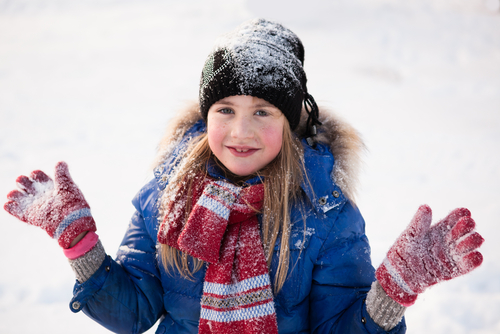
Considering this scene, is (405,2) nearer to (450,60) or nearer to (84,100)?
(450,60)

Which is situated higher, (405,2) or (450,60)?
(405,2)

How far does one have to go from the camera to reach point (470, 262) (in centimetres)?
103

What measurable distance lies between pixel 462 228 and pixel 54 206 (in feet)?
4.19

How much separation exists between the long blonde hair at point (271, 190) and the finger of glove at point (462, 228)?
0.53 m

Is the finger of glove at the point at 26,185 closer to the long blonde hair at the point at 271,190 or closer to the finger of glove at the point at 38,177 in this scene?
the finger of glove at the point at 38,177

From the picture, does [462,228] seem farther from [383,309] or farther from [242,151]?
[242,151]

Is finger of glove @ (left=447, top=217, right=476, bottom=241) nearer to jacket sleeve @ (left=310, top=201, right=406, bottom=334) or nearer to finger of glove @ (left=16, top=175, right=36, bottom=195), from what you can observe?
jacket sleeve @ (left=310, top=201, right=406, bottom=334)

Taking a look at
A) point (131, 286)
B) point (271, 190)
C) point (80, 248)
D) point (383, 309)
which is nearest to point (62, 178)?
point (80, 248)

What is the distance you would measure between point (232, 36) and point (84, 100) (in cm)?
417

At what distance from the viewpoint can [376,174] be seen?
361 centimetres

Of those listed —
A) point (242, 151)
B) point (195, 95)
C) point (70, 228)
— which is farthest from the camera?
point (195, 95)

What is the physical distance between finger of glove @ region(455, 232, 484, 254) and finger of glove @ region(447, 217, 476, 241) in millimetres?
15

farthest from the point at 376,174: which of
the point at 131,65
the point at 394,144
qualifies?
the point at 131,65

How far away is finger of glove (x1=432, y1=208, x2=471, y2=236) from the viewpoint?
1.10 m
